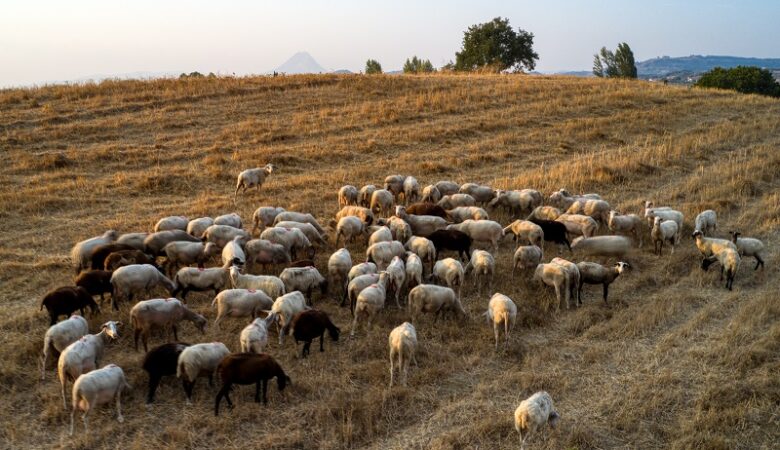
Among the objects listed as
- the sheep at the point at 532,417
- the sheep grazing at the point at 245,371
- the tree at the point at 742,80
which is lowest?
the sheep at the point at 532,417

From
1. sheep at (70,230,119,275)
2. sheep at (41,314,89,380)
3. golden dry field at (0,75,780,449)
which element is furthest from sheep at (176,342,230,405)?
sheep at (70,230,119,275)

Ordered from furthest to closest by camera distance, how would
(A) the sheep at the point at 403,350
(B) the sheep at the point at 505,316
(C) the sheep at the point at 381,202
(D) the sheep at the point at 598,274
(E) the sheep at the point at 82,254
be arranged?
(C) the sheep at the point at 381,202 < (E) the sheep at the point at 82,254 < (D) the sheep at the point at 598,274 < (B) the sheep at the point at 505,316 < (A) the sheep at the point at 403,350

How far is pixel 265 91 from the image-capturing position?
3133 centimetres

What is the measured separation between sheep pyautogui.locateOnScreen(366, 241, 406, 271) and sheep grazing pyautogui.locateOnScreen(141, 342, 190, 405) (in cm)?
459

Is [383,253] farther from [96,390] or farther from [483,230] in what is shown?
[96,390]

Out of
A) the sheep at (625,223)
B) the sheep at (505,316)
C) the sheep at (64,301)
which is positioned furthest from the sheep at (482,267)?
the sheep at (64,301)

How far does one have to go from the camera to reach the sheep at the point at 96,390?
7.44 metres

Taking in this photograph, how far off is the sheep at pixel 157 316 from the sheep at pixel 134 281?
3.70 feet

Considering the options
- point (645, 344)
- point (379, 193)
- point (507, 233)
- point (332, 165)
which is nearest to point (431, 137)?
point (332, 165)

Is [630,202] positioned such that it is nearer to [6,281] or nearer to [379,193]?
[379,193]

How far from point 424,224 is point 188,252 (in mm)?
5205

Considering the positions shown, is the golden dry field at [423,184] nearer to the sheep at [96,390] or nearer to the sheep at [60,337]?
the sheep at [96,390]

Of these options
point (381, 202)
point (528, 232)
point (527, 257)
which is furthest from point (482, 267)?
point (381, 202)

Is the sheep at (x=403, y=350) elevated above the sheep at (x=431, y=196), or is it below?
below
